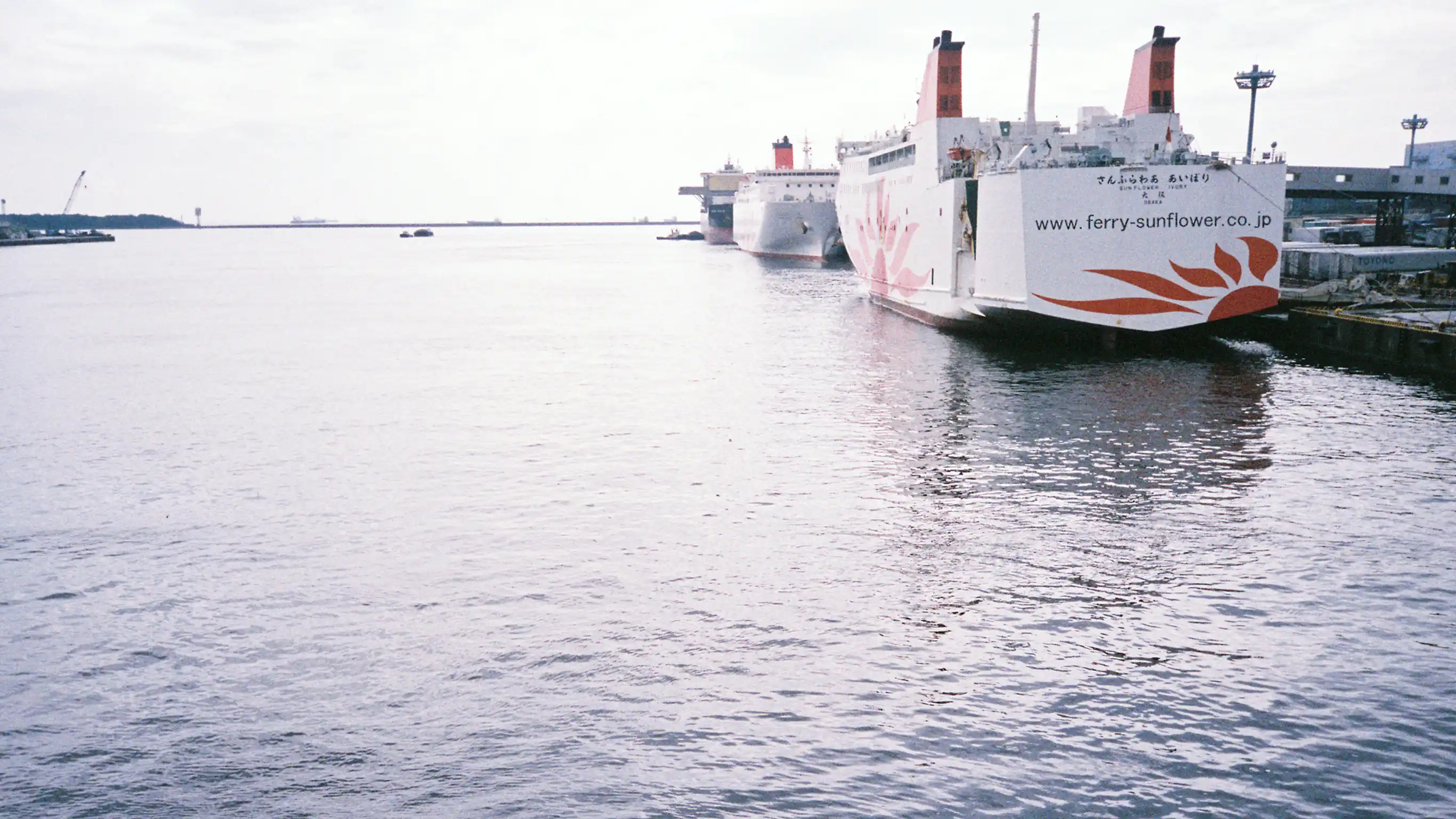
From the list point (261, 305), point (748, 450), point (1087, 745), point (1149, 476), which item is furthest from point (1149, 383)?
point (261, 305)

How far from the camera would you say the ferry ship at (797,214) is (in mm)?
135500

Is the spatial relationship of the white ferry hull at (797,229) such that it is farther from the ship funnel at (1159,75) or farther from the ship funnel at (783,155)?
the ship funnel at (1159,75)

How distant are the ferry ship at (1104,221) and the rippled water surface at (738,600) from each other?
3.71m

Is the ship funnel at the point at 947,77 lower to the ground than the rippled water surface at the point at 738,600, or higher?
higher

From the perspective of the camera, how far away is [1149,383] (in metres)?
39.8

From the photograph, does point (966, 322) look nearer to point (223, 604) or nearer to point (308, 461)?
point (308, 461)

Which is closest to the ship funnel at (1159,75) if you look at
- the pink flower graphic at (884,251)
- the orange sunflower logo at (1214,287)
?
the orange sunflower logo at (1214,287)

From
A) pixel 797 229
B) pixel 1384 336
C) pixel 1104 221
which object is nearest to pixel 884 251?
pixel 1104 221

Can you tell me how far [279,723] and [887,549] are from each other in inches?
462

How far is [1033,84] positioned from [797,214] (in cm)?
7919

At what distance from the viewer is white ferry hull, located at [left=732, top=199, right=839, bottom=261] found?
135 meters

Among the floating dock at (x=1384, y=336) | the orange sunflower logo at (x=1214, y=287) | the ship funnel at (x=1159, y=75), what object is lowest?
the floating dock at (x=1384, y=336)

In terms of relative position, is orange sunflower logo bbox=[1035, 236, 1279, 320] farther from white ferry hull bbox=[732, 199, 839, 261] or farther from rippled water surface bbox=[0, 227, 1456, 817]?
white ferry hull bbox=[732, 199, 839, 261]

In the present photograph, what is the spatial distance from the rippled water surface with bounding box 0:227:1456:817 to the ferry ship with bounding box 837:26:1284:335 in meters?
3.71
